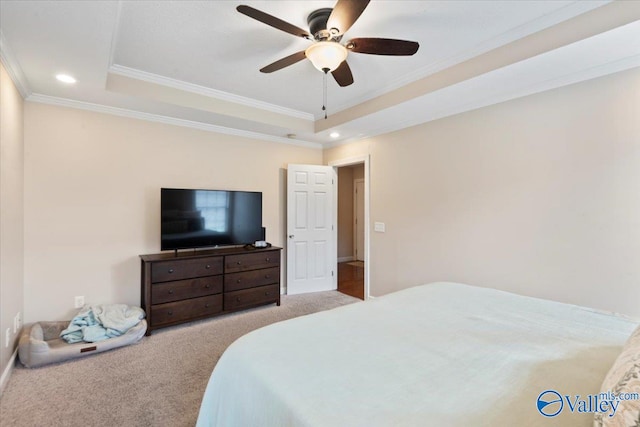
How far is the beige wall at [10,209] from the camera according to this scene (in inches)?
85.9

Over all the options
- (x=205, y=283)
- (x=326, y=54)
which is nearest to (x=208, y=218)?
(x=205, y=283)

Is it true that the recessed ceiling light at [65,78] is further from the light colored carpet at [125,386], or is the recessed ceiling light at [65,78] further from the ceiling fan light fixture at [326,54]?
the light colored carpet at [125,386]

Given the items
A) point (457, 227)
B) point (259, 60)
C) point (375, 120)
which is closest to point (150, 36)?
point (259, 60)

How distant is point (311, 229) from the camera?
15.5 feet

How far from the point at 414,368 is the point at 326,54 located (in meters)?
1.89

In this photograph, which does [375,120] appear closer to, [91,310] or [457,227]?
[457,227]

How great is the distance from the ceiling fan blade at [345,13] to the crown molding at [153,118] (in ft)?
8.55

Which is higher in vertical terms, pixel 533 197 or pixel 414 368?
pixel 533 197

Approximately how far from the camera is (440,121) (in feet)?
11.2

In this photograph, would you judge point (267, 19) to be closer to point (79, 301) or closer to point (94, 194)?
point (94, 194)

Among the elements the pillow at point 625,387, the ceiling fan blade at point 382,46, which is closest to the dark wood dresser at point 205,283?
the ceiling fan blade at point 382,46

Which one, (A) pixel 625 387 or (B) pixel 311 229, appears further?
(B) pixel 311 229

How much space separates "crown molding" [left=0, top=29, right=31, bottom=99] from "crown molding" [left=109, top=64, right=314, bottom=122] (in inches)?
25.7

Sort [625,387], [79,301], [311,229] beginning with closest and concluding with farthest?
[625,387], [79,301], [311,229]
